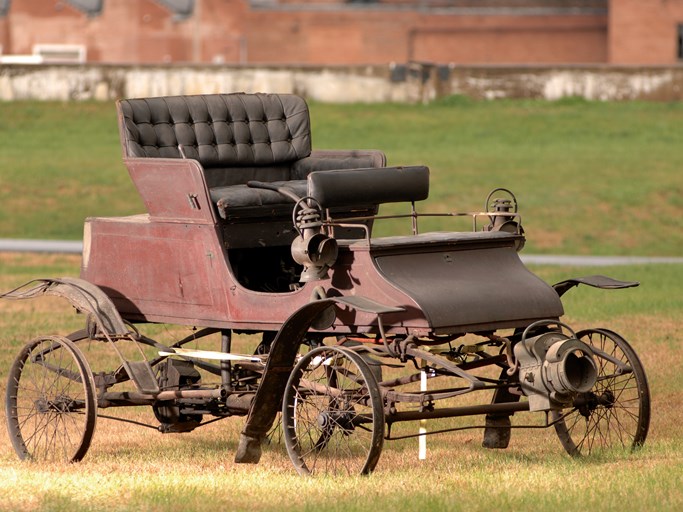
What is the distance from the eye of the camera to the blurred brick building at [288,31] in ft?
215

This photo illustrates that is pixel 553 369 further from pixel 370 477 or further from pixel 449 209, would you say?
pixel 449 209

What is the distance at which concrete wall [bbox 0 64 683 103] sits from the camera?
40.1 m

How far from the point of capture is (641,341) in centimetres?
1494

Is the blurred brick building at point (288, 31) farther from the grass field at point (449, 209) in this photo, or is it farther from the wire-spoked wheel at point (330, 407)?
the wire-spoked wheel at point (330, 407)

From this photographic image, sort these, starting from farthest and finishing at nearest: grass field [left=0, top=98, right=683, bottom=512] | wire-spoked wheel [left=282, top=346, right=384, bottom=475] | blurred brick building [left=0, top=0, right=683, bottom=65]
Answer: blurred brick building [left=0, top=0, right=683, bottom=65]
wire-spoked wheel [left=282, top=346, right=384, bottom=475]
grass field [left=0, top=98, right=683, bottom=512]

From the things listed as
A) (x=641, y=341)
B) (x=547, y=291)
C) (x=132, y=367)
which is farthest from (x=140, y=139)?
(x=641, y=341)

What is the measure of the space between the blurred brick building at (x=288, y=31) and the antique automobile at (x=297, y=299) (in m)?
55.6

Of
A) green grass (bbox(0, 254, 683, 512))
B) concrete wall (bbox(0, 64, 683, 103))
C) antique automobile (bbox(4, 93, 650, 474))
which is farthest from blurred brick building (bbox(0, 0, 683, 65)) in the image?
antique automobile (bbox(4, 93, 650, 474))

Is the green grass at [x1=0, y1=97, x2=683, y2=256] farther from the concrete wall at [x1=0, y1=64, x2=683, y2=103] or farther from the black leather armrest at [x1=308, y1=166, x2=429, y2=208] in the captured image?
the black leather armrest at [x1=308, y1=166, x2=429, y2=208]

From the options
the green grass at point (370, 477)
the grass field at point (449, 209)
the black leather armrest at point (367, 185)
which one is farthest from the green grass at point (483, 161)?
the black leather armrest at point (367, 185)

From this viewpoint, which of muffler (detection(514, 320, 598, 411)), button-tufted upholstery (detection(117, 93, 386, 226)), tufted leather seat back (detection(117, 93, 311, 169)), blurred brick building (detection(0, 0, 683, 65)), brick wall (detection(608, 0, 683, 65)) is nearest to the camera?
muffler (detection(514, 320, 598, 411))

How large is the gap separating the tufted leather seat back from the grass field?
76.2 inches

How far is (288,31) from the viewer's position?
6762 centimetres

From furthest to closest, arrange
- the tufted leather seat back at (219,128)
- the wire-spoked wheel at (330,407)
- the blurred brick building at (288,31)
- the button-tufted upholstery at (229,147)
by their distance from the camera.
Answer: the blurred brick building at (288,31)
the tufted leather seat back at (219,128)
the button-tufted upholstery at (229,147)
the wire-spoked wheel at (330,407)
